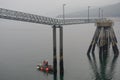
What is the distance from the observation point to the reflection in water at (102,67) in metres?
38.5

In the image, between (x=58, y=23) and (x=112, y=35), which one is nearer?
(x=58, y=23)

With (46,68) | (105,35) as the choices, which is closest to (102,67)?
(46,68)

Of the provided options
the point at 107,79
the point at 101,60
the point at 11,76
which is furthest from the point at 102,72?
the point at 11,76

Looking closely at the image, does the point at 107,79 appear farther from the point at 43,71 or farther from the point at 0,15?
the point at 0,15

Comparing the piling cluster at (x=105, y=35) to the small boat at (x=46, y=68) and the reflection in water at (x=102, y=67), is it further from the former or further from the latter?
the small boat at (x=46, y=68)

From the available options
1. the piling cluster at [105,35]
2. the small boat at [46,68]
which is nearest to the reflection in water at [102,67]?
the piling cluster at [105,35]

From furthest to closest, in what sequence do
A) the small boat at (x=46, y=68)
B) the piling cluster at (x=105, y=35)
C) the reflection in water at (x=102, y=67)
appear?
the piling cluster at (x=105, y=35)
the small boat at (x=46, y=68)
the reflection in water at (x=102, y=67)

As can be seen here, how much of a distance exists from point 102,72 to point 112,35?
1810 centimetres

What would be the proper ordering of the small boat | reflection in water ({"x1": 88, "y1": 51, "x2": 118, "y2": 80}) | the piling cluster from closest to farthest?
reflection in water ({"x1": 88, "y1": 51, "x2": 118, "y2": 80}) → the small boat → the piling cluster

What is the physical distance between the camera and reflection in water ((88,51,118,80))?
126 feet

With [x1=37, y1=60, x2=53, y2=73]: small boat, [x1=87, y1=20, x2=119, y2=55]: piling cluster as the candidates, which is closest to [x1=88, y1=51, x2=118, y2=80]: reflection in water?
[x1=87, y1=20, x2=119, y2=55]: piling cluster

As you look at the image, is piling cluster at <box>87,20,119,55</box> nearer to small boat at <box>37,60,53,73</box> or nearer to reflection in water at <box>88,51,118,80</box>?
reflection in water at <box>88,51,118,80</box>

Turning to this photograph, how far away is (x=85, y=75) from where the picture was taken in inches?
1511

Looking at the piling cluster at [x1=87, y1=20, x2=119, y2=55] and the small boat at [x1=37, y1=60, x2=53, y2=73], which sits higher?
the piling cluster at [x1=87, y1=20, x2=119, y2=55]
